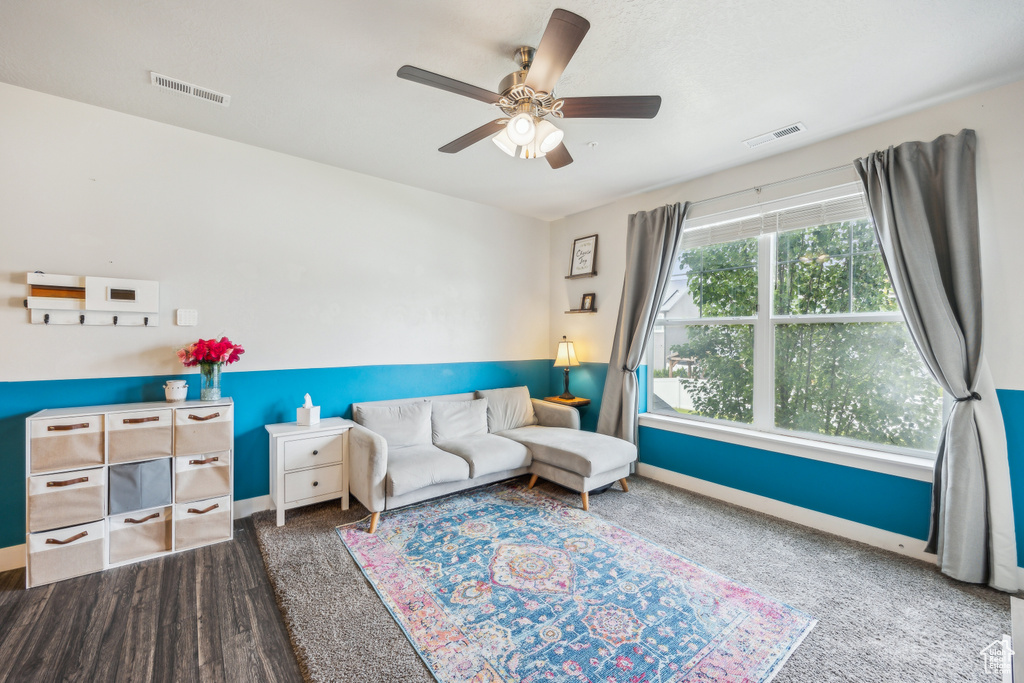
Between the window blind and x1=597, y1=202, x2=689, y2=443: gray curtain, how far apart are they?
20cm

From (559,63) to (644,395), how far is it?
3206mm

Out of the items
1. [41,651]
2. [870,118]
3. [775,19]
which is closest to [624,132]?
[775,19]

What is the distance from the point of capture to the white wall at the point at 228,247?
2418 mm

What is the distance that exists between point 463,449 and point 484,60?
104 inches

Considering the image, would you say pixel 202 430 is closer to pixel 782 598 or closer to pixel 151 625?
pixel 151 625

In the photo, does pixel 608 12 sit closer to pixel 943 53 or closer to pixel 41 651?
pixel 943 53

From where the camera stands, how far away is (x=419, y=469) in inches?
114

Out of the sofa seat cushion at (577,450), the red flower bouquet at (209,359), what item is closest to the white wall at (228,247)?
the red flower bouquet at (209,359)

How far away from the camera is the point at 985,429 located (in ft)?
7.38

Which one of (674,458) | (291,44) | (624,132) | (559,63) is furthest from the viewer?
(674,458)

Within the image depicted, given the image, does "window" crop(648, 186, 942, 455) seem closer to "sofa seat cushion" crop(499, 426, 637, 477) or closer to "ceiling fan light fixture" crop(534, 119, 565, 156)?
"sofa seat cushion" crop(499, 426, 637, 477)

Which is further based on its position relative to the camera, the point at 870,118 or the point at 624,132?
the point at 624,132

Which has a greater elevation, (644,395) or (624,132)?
(624,132)

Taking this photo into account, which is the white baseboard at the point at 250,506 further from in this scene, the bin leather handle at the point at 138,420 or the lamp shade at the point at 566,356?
the lamp shade at the point at 566,356
